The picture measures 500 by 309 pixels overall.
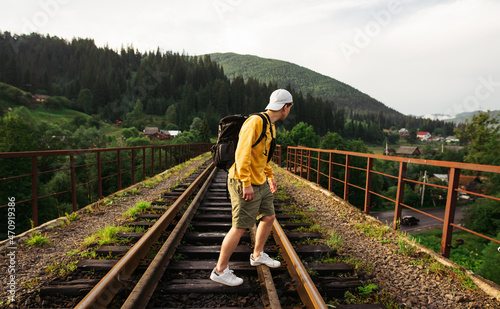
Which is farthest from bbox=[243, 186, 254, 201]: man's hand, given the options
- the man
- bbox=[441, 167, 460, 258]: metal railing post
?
bbox=[441, 167, 460, 258]: metal railing post

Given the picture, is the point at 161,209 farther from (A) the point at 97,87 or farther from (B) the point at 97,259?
(A) the point at 97,87

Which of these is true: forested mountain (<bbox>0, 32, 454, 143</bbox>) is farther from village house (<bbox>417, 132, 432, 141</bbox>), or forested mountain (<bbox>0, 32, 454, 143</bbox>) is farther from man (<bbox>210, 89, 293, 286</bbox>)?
man (<bbox>210, 89, 293, 286</bbox>)

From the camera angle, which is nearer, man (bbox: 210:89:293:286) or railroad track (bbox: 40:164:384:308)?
railroad track (bbox: 40:164:384:308)

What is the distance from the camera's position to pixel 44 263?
2916 mm

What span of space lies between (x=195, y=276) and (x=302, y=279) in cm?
104

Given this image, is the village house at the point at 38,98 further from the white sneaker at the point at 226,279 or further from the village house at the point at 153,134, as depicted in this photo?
the white sneaker at the point at 226,279

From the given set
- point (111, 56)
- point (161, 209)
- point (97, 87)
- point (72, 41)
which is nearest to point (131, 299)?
point (161, 209)

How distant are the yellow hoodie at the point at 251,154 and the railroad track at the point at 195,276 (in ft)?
3.01

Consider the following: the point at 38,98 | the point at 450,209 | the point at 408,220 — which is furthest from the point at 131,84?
the point at 450,209

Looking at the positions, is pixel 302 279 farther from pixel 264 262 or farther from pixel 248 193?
pixel 248 193

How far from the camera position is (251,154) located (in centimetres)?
228

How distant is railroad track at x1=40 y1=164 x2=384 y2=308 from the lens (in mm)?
2055

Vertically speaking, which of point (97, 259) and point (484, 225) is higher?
point (97, 259)

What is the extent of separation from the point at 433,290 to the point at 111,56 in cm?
17151
